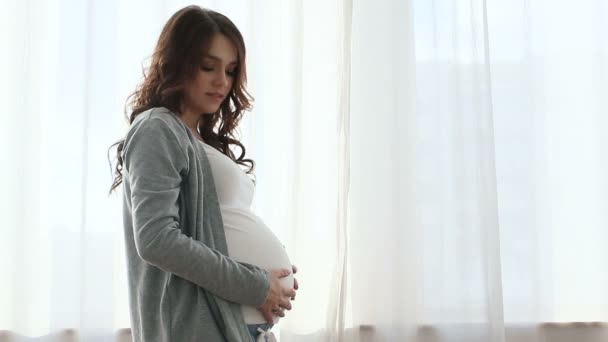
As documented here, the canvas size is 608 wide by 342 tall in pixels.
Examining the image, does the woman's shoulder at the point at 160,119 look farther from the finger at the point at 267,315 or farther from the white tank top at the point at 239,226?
the finger at the point at 267,315

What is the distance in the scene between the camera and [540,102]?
2113 millimetres

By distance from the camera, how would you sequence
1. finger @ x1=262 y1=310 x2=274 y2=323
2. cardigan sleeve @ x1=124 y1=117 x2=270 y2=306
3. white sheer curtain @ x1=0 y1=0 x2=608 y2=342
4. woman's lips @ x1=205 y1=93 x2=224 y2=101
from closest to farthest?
1. cardigan sleeve @ x1=124 y1=117 x2=270 y2=306
2. finger @ x1=262 y1=310 x2=274 y2=323
3. woman's lips @ x1=205 y1=93 x2=224 y2=101
4. white sheer curtain @ x1=0 y1=0 x2=608 y2=342

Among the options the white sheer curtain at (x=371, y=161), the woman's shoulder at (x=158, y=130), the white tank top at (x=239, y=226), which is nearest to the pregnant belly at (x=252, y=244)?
the white tank top at (x=239, y=226)

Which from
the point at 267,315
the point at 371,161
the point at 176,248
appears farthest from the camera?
the point at 371,161

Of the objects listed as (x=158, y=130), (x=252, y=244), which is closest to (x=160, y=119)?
(x=158, y=130)

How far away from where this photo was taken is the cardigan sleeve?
1.02 meters

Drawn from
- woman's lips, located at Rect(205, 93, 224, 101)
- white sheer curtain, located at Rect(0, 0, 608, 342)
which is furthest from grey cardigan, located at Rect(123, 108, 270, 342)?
white sheer curtain, located at Rect(0, 0, 608, 342)

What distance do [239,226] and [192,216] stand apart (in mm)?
120

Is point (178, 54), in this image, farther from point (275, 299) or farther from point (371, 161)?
point (371, 161)

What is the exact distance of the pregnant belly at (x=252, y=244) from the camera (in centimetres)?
117

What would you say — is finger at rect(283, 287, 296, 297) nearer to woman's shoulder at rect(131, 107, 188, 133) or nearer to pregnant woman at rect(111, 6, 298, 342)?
pregnant woman at rect(111, 6, 298, 342)

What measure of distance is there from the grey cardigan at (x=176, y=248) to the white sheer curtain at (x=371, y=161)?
0.87m

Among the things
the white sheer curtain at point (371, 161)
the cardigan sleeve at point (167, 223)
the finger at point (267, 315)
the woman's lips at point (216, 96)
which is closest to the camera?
the cardigan sleeve at point (167, 223)

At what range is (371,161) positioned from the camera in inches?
80.8
